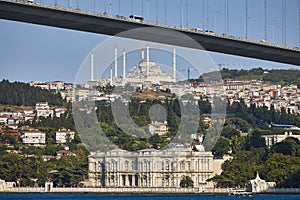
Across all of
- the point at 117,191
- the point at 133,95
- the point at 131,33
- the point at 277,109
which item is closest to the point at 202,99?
the point at 133,95

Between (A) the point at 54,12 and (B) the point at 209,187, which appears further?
(B) the point at 209,187

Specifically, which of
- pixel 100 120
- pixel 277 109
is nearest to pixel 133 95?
pixel 100 120

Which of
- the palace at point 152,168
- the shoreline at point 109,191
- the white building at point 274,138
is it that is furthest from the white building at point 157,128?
the white building at point 274,138

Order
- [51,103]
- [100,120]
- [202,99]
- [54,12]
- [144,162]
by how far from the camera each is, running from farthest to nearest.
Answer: [51,103] → [202,99] → [100,120] → [144,162] → [54,12]

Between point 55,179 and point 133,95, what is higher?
point 133,95

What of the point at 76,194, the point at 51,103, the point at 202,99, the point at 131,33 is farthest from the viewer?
the point at 51,103

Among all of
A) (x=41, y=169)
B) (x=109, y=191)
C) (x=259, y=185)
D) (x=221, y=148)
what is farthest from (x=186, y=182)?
(x=41, y=169)

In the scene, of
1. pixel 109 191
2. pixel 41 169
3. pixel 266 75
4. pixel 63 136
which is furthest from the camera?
pixel 266 75

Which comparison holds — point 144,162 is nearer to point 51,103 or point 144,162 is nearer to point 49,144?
point 49,144

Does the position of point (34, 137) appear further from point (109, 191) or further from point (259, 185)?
point (259, 185)
